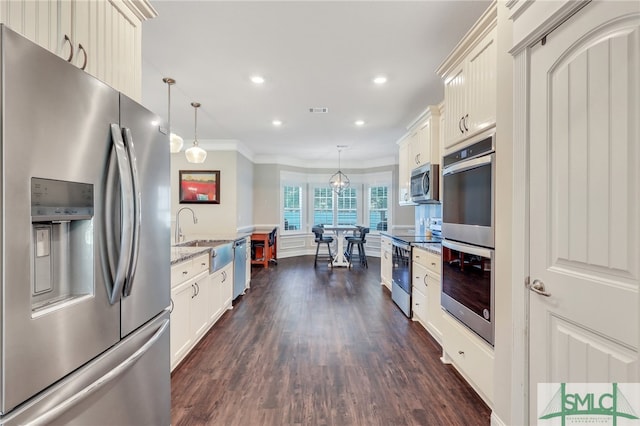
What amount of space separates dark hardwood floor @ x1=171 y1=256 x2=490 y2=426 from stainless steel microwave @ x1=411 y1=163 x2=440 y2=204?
147 centimetres

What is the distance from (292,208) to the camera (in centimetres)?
804

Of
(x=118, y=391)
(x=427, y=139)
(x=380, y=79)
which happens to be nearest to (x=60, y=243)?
(x=118, y=391)

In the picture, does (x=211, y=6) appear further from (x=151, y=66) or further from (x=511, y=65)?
(x=511, y=65)

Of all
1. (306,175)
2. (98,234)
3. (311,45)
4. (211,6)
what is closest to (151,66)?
(211,6)

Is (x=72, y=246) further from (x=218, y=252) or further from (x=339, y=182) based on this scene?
(x=339, y=182)

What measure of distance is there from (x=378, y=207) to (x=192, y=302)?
6236 mm

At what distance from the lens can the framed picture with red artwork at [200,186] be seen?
5773mm

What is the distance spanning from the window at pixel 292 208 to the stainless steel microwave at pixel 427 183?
4.56 m

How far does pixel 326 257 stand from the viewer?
7609mm

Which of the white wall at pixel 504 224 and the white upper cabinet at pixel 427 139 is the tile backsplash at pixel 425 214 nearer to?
the white upper cabinet at pixel 427 139

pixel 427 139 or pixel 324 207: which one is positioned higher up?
pixel 427 139

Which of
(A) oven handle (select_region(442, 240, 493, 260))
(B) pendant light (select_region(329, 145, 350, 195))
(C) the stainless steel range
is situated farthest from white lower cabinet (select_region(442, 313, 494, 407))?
(B) pendant light (select_region(329, 145, 350, 195))

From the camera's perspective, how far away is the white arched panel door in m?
0.99

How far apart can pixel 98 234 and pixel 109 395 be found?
0.63 m
